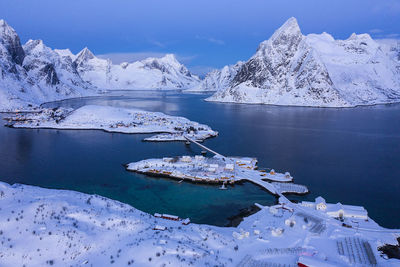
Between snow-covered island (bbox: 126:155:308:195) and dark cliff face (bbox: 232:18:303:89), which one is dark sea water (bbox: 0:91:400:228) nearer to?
snow-covered island (bbox: 126:155:308:195)

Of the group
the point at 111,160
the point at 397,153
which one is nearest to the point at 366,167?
the point at 397,153

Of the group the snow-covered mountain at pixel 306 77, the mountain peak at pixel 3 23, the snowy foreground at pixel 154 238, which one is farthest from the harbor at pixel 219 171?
the mountain peak at pixel 3 23

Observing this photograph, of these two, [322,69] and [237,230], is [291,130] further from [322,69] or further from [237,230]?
[322,69]

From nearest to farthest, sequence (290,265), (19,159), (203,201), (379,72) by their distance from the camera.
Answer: (290,265)
(203,201)
(19,159)
(379,72)

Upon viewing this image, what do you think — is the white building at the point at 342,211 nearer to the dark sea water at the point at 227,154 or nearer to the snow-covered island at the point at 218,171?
the dark sea water at the point at 227,154

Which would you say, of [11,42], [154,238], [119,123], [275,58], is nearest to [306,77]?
[275,58]

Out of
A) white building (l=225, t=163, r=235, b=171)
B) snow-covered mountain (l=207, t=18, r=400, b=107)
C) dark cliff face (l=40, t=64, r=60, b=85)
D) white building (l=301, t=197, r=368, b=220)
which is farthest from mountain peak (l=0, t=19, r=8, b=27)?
white building (l=301, t=197, r=368, b=220)
